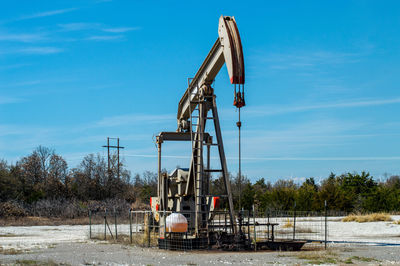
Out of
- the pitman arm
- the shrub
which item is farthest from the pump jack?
the shrub

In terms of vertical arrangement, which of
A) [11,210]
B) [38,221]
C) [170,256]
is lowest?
[38,221]

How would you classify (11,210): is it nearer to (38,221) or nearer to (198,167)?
(38,221)

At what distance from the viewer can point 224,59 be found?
635 inches

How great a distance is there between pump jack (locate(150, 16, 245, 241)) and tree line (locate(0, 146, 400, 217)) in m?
20.2

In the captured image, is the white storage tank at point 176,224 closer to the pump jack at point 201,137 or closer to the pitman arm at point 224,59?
the pump jack at point 201,137

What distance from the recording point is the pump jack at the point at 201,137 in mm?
15469

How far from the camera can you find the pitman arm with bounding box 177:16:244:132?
50.1 ft

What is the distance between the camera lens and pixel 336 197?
4369cm

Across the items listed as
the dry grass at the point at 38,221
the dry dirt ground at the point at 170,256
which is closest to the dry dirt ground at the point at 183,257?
the dry dirt ground at the point at 170,256

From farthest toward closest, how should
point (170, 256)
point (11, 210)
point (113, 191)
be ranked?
point (113, 191) < point (11, 210) < point (170, 256)

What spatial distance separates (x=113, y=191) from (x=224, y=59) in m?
35.8

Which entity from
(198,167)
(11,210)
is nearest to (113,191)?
(11,210)

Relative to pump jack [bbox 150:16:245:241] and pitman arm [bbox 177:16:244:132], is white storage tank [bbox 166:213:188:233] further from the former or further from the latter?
pitman arm [bbox 177:16:244:132]

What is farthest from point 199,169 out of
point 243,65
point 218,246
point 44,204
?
point 44,204
